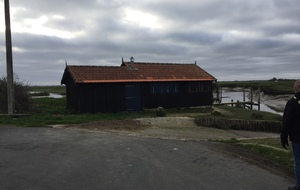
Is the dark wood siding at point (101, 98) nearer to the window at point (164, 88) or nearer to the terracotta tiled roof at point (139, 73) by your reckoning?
the terracotta tiled roof at point (139, 73)

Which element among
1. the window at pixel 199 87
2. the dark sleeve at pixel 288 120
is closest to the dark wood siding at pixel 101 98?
the window at pixel 199 87

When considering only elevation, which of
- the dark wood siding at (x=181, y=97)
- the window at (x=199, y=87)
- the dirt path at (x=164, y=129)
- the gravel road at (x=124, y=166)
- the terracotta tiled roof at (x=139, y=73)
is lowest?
the dirt path at (x=164, y=129)

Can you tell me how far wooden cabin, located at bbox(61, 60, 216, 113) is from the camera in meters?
21.5

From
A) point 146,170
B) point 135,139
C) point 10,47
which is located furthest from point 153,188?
point 10,47

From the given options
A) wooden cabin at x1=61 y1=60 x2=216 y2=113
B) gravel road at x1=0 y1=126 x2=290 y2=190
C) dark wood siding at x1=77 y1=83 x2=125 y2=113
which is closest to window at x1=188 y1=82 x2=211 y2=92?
wooden cabin at x1=61 y1=60 x2=216 y2=113

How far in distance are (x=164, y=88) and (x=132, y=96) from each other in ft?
9.06

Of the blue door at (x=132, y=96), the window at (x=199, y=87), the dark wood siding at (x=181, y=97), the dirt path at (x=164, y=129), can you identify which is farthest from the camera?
the window at (x=199, y=87)

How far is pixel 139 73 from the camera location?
24375 millimetres

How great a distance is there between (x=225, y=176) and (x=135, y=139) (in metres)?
5.19

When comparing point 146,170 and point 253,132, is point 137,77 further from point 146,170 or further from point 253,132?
point 146,170

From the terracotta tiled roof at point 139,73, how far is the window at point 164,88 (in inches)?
15.6

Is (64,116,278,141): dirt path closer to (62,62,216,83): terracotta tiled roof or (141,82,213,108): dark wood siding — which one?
(141,82,213,108): dark wood siding

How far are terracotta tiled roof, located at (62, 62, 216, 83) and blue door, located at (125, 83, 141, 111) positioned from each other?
18.2 inches

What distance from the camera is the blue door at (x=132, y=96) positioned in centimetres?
2303
